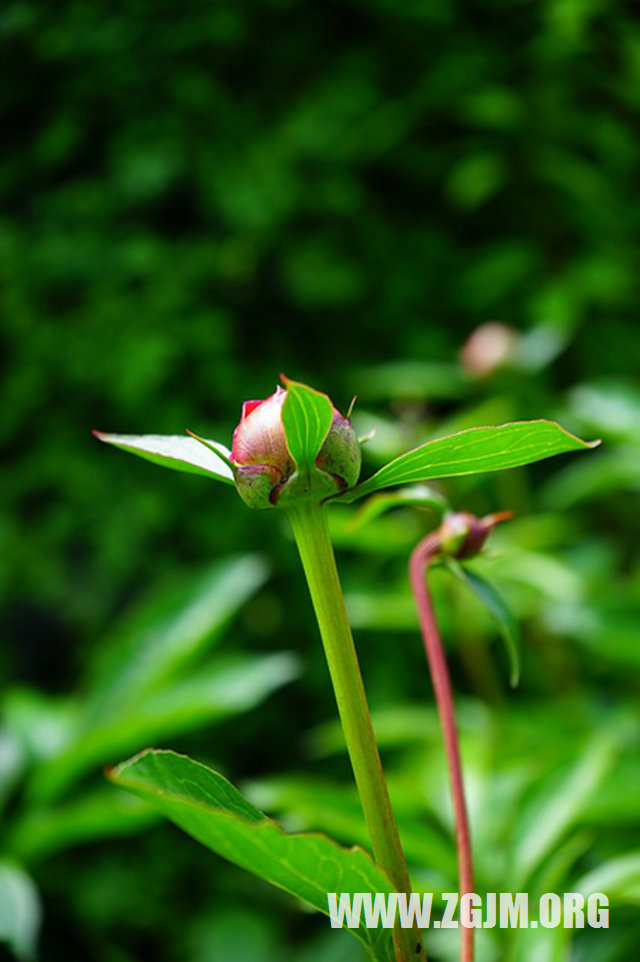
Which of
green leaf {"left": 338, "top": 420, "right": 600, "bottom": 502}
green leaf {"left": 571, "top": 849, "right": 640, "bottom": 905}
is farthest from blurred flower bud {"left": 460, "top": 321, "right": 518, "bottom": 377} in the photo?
green leaf {"left": 338, "top": 420, "right": 600, "bottom": 502}

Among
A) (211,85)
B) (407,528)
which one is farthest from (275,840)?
(211,85)

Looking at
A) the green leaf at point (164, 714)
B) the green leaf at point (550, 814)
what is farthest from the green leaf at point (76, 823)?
the green leaf at point (550, 814)

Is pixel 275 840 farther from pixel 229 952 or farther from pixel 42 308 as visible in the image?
pixel 42 308

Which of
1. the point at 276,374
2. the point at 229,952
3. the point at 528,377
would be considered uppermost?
the point at 276,374

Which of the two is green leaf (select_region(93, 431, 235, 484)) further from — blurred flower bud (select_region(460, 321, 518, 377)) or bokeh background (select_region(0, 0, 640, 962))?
blurred flower bud (select_region(460, 321, 518, 377))

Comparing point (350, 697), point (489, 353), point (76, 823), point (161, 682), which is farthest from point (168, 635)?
point (350, 697)

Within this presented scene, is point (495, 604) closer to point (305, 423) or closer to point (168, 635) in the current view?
point (305, 423)

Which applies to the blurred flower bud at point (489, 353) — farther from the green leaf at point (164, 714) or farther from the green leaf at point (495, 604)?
the green leaf at point (495, 604)
